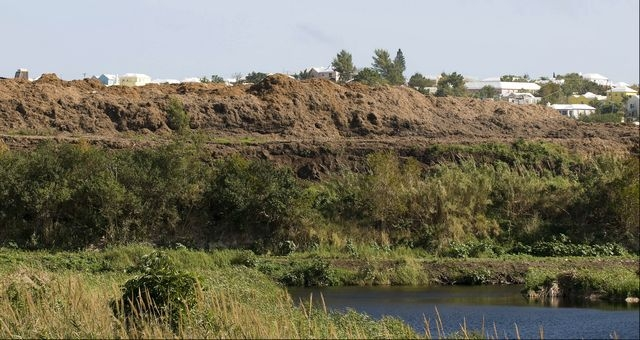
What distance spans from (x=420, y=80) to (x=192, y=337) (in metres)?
94.8

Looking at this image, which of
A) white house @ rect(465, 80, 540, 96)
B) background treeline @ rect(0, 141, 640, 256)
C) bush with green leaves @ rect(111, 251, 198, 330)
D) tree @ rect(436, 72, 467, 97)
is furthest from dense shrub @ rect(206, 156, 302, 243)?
white house @ rect(465, 80, 540, 96)

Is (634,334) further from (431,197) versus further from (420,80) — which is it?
(420,80)

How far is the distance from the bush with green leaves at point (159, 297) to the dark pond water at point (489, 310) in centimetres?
469

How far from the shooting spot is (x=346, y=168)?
5134cm

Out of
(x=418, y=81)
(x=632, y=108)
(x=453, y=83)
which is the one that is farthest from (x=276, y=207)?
(x=418, y=81)

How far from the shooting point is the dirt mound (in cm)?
5753

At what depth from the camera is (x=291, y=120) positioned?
60.2 metres

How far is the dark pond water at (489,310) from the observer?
24656mm

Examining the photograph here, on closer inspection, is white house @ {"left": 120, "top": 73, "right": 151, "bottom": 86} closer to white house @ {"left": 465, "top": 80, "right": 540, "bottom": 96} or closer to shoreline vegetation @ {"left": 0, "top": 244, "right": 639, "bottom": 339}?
white house @ {"left": 465, "top": 80, "right": 540, "bottom": 96}

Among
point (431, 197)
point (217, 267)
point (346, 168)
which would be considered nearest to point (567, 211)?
point (431, 197)

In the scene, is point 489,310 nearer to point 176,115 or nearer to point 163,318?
point 163,318

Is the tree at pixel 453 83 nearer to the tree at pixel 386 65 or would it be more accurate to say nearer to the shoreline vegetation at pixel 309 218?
the tree at pixel 386 65

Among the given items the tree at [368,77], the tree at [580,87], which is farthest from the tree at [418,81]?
the tree at [368,77]

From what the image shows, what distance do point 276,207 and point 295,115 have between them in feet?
58.0
